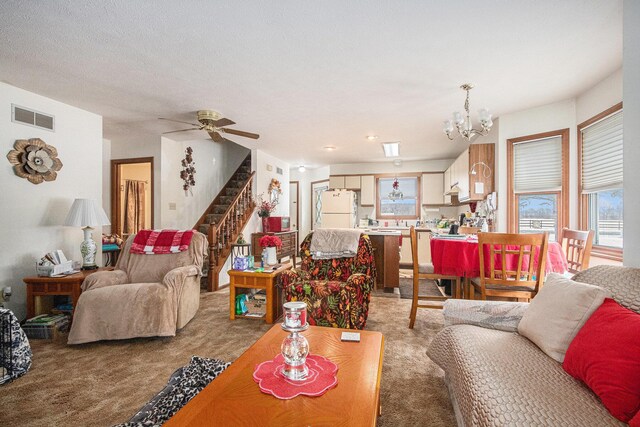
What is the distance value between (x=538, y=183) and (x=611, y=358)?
3.34 metres

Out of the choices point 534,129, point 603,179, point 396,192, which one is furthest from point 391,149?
point 603,179

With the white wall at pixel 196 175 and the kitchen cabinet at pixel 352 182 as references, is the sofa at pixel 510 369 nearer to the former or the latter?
the white wall at pixel 196 175

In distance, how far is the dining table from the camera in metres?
2.75

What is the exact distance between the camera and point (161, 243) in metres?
3.33

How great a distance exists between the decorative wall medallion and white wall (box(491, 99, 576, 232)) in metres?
5.59

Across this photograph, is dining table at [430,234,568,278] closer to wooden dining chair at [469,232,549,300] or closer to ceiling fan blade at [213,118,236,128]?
wooden dining chair at [469,232,549,300]

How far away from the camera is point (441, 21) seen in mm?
2076

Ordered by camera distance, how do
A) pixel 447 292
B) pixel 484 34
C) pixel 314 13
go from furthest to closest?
pixel 447 292 < pixel 484 34 < pixel 314 13

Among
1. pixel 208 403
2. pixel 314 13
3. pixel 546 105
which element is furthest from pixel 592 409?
pixel 546 105

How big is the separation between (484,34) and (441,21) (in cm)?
40

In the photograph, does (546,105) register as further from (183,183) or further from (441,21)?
(183,183)

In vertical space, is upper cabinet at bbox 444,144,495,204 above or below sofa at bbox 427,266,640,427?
above

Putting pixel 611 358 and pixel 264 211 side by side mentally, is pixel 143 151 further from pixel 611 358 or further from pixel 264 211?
pixel 611 358

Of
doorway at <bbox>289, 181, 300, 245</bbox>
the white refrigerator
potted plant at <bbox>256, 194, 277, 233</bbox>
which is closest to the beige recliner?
potted plant at <bbox>256, 194, 277, 233</bbox>
